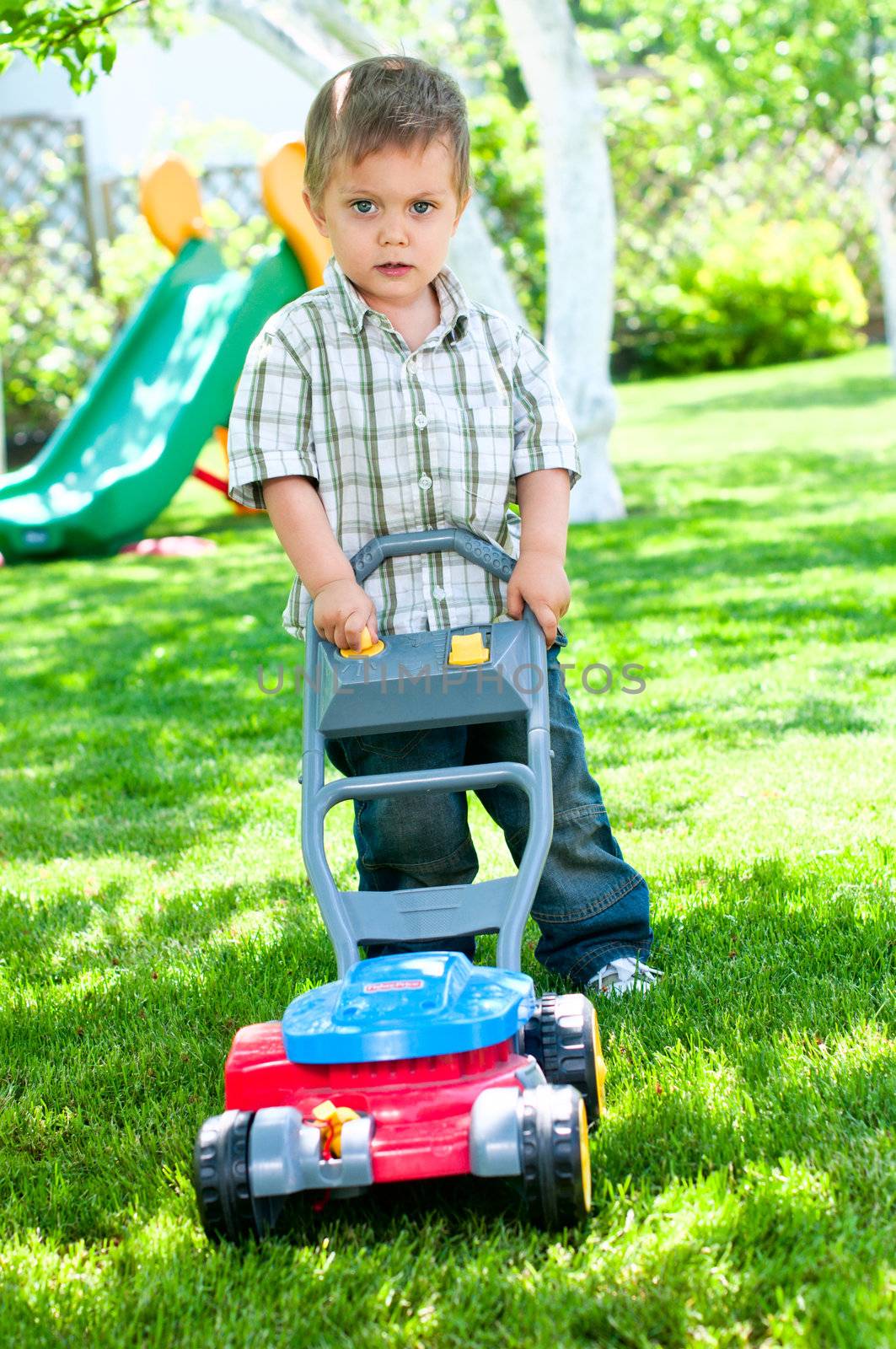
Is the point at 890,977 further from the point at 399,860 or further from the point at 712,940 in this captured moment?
the point at 399,860

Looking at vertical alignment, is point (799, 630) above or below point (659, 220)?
below

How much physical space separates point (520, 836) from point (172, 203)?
7857mm

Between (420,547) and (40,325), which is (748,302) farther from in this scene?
(420,547)

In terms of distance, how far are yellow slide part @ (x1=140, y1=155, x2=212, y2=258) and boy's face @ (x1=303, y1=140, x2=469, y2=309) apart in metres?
7.38

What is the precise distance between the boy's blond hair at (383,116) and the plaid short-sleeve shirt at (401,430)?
19 centimetres

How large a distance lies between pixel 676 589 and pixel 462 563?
3.69 m

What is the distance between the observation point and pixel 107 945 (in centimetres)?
309

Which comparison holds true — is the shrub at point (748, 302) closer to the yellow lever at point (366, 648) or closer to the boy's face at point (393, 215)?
the boy's face at point (393, 215)

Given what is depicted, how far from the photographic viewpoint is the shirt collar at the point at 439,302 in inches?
100

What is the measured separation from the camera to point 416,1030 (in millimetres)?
1959

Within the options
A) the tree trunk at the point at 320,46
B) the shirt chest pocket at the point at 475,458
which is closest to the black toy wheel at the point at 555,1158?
the shirt chest pocket at the point at 475,458

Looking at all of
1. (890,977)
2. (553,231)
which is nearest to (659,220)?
(553,231)

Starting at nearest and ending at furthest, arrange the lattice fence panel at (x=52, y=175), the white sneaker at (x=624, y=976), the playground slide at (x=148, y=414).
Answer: the white sneaker at (x=624, y=976)
the playground slide at (x=148, y=414)
the lattice fence panel at (x=52, y=175)

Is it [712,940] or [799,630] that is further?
[799,630]
